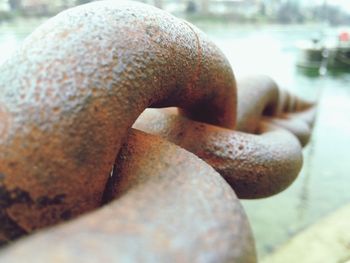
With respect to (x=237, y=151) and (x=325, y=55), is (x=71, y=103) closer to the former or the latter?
(x=237, y=151)

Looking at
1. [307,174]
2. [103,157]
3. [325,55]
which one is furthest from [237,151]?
[325,55]

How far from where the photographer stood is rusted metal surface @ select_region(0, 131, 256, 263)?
27cm

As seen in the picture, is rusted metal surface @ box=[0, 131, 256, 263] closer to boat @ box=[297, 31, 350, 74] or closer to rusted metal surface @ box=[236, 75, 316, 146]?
rusted metal surface @ box=[236, 75, 316, 146]

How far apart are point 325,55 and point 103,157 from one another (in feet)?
29.8

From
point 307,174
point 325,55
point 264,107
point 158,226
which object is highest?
point 158,226

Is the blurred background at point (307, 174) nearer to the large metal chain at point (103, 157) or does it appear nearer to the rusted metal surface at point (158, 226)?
the large metal chain at point (103, 157)

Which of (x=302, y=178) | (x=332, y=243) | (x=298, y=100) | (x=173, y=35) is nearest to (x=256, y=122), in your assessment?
(x=173, y=35)

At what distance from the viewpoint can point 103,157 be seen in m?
0.35

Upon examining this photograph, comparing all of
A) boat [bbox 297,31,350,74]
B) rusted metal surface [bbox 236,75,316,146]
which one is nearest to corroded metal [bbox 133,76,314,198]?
rusted metal surface [bbox 236,75,316,146]

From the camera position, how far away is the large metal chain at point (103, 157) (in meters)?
0.29

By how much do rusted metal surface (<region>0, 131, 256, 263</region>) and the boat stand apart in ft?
27.2

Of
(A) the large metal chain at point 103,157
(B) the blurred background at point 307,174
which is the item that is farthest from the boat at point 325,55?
(A) the large metal chain at point 103,157

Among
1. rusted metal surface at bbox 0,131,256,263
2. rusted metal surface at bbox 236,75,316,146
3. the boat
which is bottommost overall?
the boat

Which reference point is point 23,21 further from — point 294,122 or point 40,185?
point 40,185
